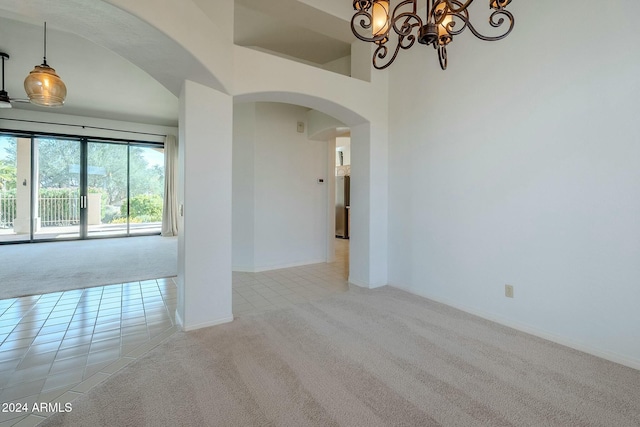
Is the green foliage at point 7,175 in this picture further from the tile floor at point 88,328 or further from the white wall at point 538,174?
the white wall at point 538,174

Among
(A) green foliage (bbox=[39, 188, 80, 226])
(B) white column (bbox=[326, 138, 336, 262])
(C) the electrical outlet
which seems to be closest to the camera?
(C) the electrical outlet

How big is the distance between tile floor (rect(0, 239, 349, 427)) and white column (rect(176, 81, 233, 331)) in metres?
0.33

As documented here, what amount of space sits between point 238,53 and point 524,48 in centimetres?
264

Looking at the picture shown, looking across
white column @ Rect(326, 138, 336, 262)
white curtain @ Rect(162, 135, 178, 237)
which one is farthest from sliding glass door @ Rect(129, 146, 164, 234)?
white column @ Rect(326, 138, 336, 262)

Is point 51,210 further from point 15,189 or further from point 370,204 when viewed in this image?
point 370,204

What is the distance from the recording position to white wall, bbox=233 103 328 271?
16.1ft

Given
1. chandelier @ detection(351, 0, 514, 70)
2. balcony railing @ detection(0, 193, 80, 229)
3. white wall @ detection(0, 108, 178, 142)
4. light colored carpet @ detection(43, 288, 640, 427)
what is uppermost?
white wall @ detection(0, 108, 178, 142)

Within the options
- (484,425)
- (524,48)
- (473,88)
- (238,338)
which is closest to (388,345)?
(484,425)

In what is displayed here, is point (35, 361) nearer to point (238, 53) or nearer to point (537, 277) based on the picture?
point (238, 53)

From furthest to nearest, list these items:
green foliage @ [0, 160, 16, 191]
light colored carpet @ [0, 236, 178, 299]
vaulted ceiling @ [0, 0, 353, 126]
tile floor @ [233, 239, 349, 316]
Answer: green foliage @ [0, 160, 16, 191] → light colored carpet @ [0, 236, 178, 299] → tile floor @ [233, 239, 349, 316] → vaulted ceiling @ [0, 0, 353, 126]

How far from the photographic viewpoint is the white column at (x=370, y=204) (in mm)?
3994

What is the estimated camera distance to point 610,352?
7.52 feet

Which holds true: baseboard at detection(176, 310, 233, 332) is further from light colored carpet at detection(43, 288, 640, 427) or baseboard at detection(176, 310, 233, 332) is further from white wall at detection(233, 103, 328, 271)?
white wall at detection(233, 103, 328, 271)

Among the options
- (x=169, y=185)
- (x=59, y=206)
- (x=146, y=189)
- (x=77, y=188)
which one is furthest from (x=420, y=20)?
(x=59, y=206)
